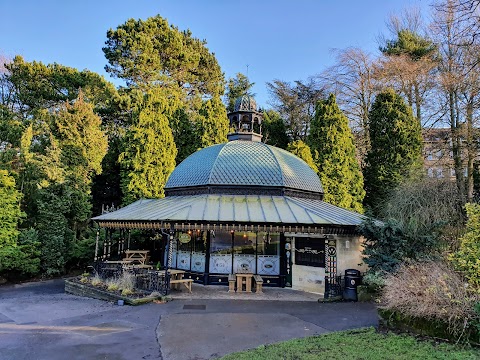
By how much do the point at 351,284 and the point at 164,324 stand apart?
6528 millimetres

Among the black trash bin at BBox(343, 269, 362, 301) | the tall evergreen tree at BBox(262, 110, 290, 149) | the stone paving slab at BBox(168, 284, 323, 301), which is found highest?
the tall evergreen tree at BBox(262, 110, 290, 149)

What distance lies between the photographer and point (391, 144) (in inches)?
870

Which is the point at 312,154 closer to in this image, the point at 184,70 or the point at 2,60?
the point at 184,70

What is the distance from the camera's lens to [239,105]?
60.8 ft

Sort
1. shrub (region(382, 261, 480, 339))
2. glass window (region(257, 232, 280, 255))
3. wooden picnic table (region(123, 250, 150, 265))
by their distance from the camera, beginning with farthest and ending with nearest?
wooden picnic table (region(123, 250, 150, 265)) < glass window (region(257, 232, 280, 255)) < shrub (region(382, 261, 480, 339))

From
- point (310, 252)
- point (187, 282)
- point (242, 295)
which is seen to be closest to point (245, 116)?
point (310, 252)

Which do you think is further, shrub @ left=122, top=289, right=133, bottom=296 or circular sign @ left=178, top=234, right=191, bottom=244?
circular sign @ left=178, top=234, right=191, bottom=244

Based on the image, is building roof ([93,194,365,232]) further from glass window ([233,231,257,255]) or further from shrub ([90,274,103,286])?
shrub ([90,274,103,286])

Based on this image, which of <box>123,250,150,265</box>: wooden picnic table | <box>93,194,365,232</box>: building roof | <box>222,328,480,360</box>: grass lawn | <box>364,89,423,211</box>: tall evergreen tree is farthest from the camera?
<box>364,89,423,211</box>: tall evergreen tree

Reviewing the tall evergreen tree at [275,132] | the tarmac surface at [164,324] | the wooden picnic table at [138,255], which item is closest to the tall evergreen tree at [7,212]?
the tarmac surface at [164,324]

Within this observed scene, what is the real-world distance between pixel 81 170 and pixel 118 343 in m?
15.7

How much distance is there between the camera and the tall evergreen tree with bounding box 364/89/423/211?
21706 millimetres

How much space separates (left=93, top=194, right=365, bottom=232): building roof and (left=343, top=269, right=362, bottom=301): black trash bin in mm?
1670

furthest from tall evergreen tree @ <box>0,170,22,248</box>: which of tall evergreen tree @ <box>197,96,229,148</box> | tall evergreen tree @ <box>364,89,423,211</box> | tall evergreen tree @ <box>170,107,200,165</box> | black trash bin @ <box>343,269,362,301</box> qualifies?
tall evergreen tree @ <box>364,89,423,211</box>
